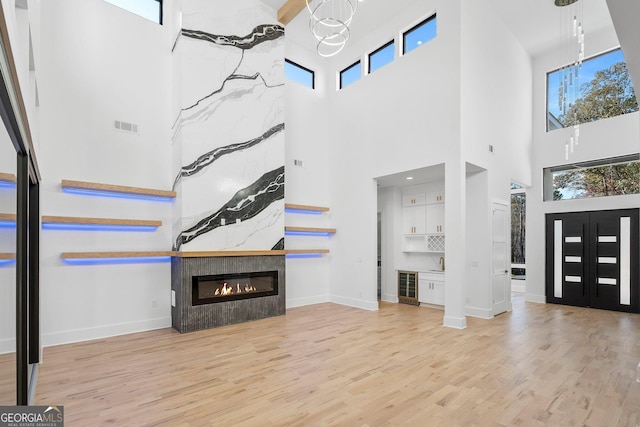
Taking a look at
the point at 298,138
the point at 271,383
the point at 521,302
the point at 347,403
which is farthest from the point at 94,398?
the point at 521,302

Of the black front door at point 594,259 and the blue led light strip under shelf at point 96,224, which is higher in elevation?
the blue led light strip under shelf at point 96,224

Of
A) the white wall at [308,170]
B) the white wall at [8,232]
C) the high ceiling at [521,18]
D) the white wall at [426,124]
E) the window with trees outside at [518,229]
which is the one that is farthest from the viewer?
the window with trees outside at [518,229]

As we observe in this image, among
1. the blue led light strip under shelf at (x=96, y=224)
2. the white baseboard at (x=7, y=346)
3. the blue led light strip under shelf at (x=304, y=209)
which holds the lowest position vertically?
the white baseboard at (x=7, y=346)

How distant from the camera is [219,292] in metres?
5.85

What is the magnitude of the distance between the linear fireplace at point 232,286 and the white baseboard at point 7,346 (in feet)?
11.7

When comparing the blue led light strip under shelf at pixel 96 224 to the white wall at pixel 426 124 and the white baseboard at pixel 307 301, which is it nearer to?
the white wall at pixel 426 124

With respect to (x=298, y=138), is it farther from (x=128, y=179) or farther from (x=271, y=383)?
(x=271, y=383)

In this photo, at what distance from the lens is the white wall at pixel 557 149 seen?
23.7ft

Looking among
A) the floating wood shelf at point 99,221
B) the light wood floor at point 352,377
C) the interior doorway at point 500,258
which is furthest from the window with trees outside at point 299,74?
the light wood floor at point 352,377

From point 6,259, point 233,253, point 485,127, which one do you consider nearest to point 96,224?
point 233,253

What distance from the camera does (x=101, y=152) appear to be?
17.2ft

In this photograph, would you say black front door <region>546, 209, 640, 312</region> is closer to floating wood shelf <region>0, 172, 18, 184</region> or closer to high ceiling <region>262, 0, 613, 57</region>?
high ceiling <region>262, 0, 613, 57</region>

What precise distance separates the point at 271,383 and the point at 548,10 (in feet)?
27.5

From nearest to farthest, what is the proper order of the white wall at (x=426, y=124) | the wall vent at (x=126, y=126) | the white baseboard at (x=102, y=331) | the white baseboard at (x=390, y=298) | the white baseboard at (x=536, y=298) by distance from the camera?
the white baseboard at (x=102, y=331)
the wall vent at (x=126, y=126)
the white wall at (x=426, y=124)
the white baseboard at (x=390, y=298)
the white baseboard at (x=536, y=298)
